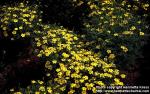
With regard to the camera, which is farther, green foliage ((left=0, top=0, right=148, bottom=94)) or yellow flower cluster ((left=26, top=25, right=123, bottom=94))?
green foliage ((left=0, top=0, right=148, bottom=94))

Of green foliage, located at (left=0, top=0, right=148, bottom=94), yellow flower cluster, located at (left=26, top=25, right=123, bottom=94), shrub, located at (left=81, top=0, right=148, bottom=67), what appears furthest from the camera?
shrub, located at (left=81, top=0, right=148, bottom=67)

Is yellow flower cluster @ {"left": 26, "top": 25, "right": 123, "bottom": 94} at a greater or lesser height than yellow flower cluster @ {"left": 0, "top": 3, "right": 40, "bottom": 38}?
lesser

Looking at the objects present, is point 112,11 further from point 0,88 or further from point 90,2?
point 0,88

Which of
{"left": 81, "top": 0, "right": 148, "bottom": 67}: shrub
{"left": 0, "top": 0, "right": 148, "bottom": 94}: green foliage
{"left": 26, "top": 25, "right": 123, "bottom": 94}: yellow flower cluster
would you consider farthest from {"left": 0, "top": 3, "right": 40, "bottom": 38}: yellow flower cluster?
{"left": 81, "top": 0, "right": 148, "bottom": 67}: shrub

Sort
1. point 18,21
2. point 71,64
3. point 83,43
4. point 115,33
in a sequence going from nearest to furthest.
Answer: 1. point 71,64
2. point 115,33
3. point 83,43
4. point 18,21

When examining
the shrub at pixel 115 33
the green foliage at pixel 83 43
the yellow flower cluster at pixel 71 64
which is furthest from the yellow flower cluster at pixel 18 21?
the shrub at pixel 115 33

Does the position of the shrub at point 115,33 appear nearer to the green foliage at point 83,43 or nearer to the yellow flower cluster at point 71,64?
the green foliage at point 83,43

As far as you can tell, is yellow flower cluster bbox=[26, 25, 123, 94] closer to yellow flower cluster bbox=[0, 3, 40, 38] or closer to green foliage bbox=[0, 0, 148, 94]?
green foliage bbox=[0, 0, 148, 94]

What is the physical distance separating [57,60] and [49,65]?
0.76 feet

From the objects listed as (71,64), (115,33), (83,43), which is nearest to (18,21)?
(83,43)

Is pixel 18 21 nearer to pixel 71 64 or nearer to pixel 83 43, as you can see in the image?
pixel 83 43

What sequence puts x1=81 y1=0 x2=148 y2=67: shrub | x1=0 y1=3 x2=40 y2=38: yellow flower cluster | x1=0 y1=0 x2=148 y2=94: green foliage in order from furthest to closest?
1. x1=0 y1=3 x2=40 y2=38: yellow flower cluster
2. x1=81 y1=0 x2=148 y2=67: shrub
3. x1=0 y1=0 x2=148 y2=94: green foliage

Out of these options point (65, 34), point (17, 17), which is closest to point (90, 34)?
point (65, 34)

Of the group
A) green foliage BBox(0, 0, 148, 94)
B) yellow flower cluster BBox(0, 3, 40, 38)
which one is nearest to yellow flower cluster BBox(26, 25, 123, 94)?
green foliage BBox(0, 0, 148, 94)
